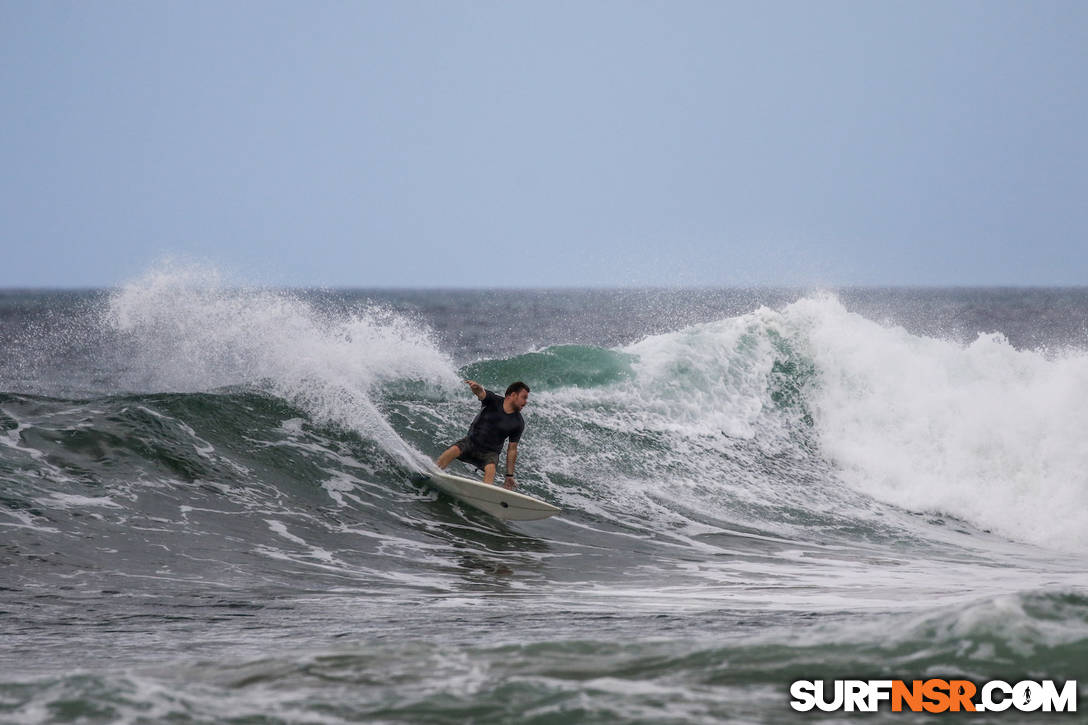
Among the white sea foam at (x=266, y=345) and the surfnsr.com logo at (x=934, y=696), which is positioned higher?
the white sea foam at (x=266, y=345)

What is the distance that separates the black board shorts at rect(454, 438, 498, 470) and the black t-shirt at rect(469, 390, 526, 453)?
0.05 meters

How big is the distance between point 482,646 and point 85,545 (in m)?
5.30

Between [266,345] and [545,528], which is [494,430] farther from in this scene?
[266,345]

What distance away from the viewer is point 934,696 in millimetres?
5328

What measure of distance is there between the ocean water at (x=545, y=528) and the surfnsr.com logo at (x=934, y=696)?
0.36 feet

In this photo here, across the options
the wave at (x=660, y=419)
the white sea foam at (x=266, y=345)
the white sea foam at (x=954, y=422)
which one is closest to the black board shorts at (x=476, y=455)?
the wave at (x=660, y=419)

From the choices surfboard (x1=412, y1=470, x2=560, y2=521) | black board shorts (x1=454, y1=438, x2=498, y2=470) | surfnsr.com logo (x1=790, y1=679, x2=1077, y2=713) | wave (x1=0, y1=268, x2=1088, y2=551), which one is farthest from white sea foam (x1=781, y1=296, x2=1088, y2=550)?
surfnsr.com logo (x1=790, y1=679, x2=1077, y2=713)

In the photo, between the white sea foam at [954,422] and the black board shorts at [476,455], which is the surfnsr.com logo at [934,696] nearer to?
the black board shorts at [476,455]

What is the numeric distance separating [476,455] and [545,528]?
1.28 meters

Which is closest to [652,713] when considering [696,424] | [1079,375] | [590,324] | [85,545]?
[85,545]

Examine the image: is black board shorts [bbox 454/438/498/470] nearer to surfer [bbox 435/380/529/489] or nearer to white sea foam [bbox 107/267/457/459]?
surfer [bbox 435/380/529/489]

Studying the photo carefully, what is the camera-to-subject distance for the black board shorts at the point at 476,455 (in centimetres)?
1330

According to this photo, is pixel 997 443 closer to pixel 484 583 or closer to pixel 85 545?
pixel 484 583

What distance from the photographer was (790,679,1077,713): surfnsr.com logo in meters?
5.22
